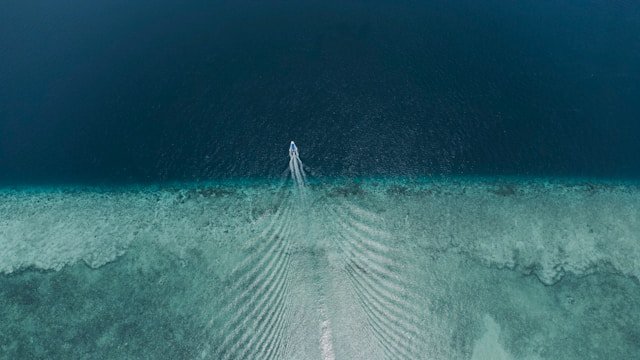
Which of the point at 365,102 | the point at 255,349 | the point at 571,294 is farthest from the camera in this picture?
the point at 365,102

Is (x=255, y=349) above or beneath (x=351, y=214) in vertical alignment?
beneath

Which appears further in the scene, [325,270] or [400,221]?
[400,221]

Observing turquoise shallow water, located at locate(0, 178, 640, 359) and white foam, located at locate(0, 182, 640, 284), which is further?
white foam, located at locate(0, 182, 640, 284)

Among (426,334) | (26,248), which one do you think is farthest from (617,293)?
(26,248)

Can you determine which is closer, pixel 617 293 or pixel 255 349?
pixel 255 349

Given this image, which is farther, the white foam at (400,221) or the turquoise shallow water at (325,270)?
the white foam at (400,221)

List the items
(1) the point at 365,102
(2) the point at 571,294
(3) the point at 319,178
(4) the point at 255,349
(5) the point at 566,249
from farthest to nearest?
(1) the point at 365,102 → (3) the point at 319,178 → (5) the point at 566,249 → (2) the point at 571,294 → (4) the point at 255,349

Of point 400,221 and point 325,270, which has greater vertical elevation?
point 400,221

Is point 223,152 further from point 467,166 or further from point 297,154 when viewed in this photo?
point 467,166
